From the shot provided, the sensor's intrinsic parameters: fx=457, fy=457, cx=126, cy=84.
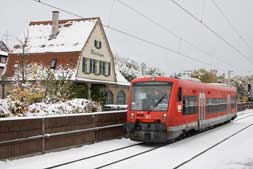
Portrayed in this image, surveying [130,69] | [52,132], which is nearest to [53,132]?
[52,132]

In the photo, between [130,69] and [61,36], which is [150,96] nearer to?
[61,36]

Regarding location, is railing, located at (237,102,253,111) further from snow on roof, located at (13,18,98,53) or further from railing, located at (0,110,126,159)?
railing, located at (0,110,126,159)

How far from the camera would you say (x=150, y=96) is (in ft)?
60.1

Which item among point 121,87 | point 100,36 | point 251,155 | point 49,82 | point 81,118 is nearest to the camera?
point 251,155

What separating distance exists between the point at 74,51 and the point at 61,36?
432cm

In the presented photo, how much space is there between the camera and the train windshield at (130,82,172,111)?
18000 millimetres

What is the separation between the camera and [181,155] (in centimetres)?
1498

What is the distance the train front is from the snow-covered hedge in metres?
2.11

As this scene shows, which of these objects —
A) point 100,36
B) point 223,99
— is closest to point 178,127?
point 223,99

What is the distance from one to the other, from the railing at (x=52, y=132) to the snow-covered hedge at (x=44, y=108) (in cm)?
127

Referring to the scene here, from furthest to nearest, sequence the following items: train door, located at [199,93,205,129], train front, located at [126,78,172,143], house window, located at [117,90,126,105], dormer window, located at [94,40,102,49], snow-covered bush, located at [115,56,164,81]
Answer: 1. snow-covered bush, located at [115,56,164,81]
2. house window, located at [117,90,126,105]
3. dormer window, located at [94,40,102,49]
4. train door, located at [199,93,205,129]
5. train front, located at [126,78,172,143]

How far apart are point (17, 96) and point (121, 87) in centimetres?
3360

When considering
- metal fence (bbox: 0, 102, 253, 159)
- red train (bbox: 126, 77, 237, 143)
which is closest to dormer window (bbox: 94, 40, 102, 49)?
red train (bbox: 126, 77, 237, 143)

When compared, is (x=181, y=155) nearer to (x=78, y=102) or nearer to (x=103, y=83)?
(x=78, y=102)
